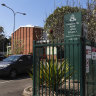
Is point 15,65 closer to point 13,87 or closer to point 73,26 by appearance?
point 13,87

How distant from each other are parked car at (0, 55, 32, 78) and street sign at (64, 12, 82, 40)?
4.17 m

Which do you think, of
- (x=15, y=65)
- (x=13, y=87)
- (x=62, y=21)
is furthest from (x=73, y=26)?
(x=62, y=21)

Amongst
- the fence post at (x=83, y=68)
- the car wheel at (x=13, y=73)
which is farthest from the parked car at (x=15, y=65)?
the fence post at (x=83, y=68)

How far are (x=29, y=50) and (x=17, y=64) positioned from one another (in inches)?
853

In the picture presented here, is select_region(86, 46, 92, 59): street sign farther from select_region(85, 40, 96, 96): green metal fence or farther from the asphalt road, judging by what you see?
the asphalt road

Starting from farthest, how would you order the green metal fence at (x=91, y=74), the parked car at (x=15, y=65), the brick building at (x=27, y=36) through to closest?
the brick building at (x=27, y=36)
the parked car at (x=15, y=65)
the green metal fence at (x=91, y=74)

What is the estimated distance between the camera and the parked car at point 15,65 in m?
9.96

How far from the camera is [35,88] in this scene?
492 cm

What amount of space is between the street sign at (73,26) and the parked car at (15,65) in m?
4.17

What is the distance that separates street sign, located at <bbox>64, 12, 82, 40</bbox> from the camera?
7748 millimetres

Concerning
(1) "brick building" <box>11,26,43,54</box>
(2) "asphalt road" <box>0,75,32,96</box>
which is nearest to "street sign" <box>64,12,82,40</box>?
(2) "asphalt road" <box>0,75,32,96</box>

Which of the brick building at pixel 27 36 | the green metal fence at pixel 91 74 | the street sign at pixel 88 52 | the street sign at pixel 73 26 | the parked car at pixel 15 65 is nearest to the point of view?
the street sign at pixel 88 52

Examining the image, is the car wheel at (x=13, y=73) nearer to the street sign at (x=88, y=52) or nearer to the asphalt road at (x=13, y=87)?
the asphalt road at (x=13, y=87)

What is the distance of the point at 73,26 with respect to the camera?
7926 millimetres
